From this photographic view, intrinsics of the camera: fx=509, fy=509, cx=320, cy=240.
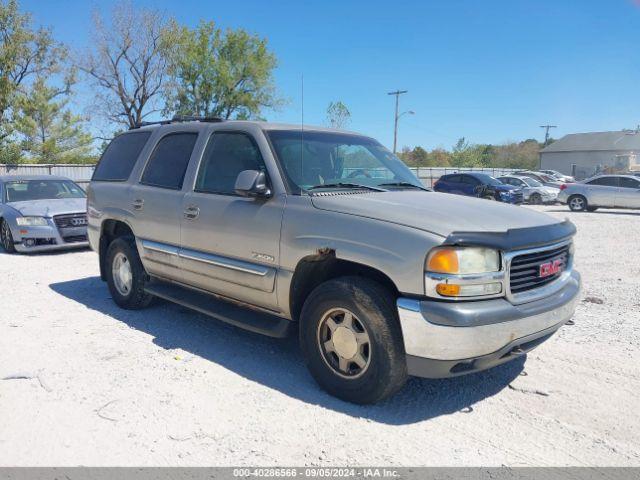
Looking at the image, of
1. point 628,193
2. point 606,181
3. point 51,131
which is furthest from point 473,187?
point 51,131

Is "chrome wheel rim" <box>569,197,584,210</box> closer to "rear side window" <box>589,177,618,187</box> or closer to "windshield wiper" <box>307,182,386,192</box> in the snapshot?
"rear side window" <box>589,177,618,187</box>

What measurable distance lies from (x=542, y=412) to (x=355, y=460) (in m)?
1.42

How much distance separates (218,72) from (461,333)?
3717cm

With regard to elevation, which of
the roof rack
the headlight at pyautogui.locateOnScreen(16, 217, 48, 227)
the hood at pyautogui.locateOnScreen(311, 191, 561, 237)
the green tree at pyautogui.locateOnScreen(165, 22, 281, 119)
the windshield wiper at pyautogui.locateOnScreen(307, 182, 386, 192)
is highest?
the green tree at pyautogui.locateOnScreen(165, 22, 281, 119)

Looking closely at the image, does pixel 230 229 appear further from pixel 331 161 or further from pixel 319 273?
pixel 331 161

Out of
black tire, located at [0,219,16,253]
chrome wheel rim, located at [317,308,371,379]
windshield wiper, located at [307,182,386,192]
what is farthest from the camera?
black tire, located at [0,219,16,253]

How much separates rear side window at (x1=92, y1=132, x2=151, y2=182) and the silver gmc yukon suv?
16.4 inches

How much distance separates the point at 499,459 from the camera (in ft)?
9.43

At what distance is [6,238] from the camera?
31.2ft

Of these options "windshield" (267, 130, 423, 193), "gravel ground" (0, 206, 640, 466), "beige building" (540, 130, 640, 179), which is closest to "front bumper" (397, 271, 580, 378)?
"gravel ground" (0, 206, 640, 466)

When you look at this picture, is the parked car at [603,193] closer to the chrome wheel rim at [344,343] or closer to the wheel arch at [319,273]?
the wheel arch at [319,273]

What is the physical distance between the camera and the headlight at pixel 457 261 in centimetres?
304

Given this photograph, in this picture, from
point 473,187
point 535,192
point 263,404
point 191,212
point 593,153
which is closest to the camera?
point 263,404

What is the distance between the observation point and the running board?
3.94 m
